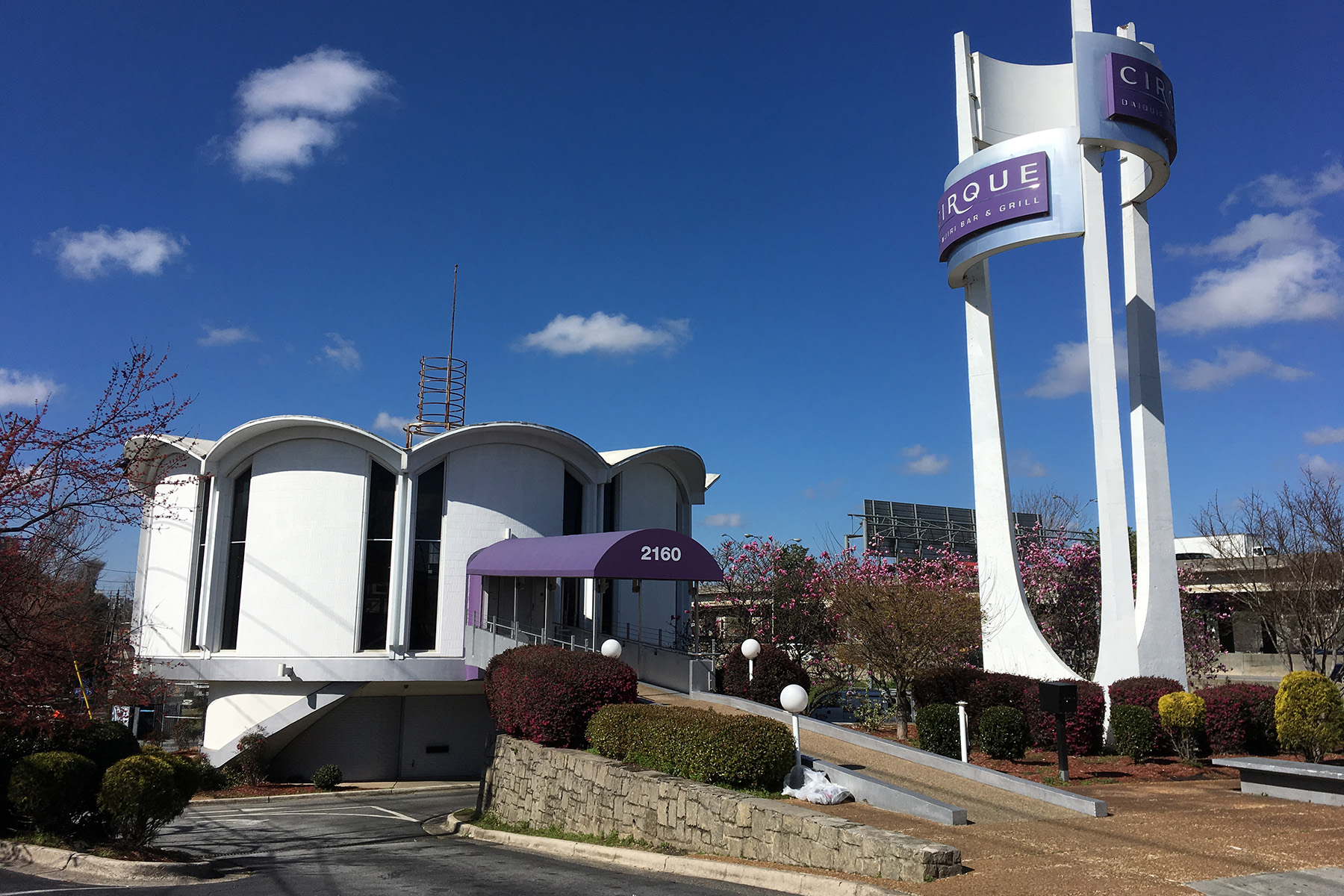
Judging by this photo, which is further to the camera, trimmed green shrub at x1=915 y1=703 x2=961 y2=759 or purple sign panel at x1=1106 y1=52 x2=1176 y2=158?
purple sign panel at x1=1106 y1=52 x2=1176 y2=158

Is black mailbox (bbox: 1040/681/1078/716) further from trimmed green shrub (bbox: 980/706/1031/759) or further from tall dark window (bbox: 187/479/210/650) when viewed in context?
tall dark window (bbox: 187/479/210/650)

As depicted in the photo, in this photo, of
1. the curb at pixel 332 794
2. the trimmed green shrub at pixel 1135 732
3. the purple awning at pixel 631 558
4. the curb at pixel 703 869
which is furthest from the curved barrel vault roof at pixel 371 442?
the trimmed green shrub at pixel 1135 732

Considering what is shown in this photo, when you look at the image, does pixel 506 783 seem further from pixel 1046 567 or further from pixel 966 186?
pixel 1046 567

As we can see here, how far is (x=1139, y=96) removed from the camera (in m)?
20.6

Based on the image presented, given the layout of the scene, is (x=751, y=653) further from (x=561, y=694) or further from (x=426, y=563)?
(x=426, y=563)

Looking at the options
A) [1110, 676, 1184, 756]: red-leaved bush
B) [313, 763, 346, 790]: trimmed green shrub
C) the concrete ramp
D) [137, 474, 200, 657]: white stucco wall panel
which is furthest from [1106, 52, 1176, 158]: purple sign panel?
[137, 474, 200, 657]: white stucco wall panel

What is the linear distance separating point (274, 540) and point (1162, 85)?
26.5m

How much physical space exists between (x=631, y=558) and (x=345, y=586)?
34.2 ft

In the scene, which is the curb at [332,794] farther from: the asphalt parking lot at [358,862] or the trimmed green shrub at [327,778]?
the asphalt parking lot at [358,862]

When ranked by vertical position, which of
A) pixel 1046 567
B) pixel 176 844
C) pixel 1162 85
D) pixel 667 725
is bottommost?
pixel 176 844

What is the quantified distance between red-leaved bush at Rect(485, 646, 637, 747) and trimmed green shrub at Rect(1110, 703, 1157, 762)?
9.21 meters

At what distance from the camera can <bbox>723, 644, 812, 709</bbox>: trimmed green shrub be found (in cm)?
2022

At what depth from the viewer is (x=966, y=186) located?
21859 mm

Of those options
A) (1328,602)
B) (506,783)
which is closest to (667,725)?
(506,783)
